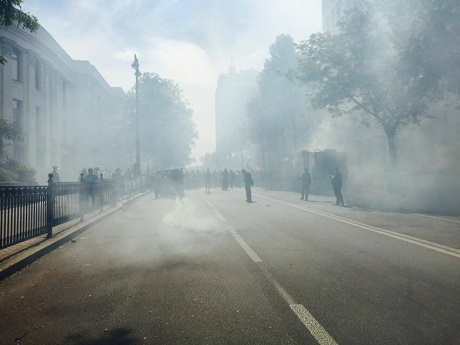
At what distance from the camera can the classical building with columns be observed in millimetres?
29733

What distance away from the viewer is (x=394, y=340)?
122 inches

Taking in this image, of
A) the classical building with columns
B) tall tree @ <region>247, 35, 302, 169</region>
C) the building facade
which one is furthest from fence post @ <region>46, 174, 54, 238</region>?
the building facade

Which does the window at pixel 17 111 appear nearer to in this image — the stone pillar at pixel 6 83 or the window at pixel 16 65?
the stone pillar at pixel 6 83

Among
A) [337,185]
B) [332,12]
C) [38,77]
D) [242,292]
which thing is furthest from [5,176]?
[332,12]

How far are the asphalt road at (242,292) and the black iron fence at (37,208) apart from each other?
783 mm

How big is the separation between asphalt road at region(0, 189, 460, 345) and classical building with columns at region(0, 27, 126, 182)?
16.7 meters

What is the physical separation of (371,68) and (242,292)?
68.0ft

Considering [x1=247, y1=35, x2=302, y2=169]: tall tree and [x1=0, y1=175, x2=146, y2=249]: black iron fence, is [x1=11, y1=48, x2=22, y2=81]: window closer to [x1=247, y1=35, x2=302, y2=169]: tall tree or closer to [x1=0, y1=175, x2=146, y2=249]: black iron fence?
[x1=0, y1=175, x2=146, y2=249]: black iron fence

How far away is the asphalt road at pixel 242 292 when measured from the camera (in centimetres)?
330

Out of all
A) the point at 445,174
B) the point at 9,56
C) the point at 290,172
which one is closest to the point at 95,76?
the point at 9,56

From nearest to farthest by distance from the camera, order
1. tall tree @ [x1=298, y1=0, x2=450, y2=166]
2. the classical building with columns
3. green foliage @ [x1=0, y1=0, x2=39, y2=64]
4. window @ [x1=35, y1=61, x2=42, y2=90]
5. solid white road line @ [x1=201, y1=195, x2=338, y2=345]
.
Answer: solid white road line @ [x1=201, y1=195, x2=338, y2=345]
green foliage @ [x1=0, y1=0, x2=39, y2=64]
tall tree @ [x1=298, y1=0, x2=450, y2=166]
the classical building with columns
window @ [x1=35, y1=61, x2=42, y2=90]

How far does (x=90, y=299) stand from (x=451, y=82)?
20.6 m

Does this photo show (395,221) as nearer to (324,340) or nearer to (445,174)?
(324,340)

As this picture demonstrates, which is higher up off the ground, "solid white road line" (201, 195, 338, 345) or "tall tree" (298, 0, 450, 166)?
"tall tree" (298, 0, 450, 166)
